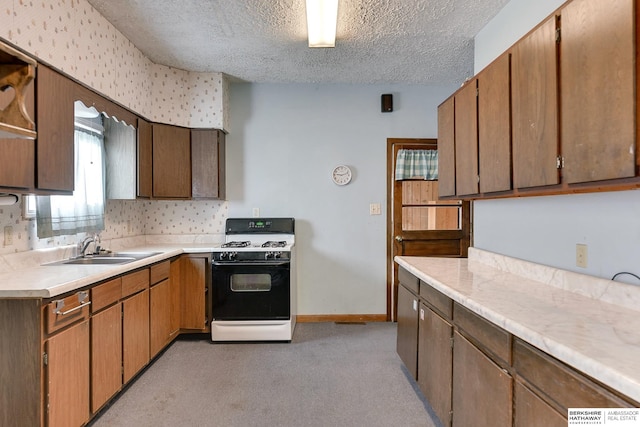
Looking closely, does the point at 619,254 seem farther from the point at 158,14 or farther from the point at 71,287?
the point at 158,14

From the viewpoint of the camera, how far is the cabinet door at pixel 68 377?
1.62 metres

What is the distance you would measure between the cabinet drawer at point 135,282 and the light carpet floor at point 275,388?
0.70 m

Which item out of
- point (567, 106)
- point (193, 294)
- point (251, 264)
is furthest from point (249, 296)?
point (567, 106)

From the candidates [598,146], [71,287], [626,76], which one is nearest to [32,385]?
[71,287]

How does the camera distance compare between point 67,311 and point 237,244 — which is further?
point 237,244

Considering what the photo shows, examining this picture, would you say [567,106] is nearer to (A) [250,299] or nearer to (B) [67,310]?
(B) [67,310]

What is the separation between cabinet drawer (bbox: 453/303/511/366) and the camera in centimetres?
128

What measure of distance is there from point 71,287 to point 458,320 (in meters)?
1.96

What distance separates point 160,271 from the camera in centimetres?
281

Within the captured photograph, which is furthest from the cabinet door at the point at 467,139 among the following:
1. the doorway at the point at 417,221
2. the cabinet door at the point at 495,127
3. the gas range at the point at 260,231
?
the gas range at the point at 260,231

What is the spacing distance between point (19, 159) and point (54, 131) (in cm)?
30

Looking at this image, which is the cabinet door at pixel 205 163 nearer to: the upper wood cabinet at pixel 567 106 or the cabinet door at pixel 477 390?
the upper wood cabinet at pixel 567 106

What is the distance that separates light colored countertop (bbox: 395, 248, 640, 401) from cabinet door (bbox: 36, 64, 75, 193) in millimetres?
2268

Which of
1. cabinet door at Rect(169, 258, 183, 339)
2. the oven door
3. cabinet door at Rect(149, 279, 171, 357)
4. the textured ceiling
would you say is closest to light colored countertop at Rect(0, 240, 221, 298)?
cabinet door at Rect(149, 279, 171, 357)
